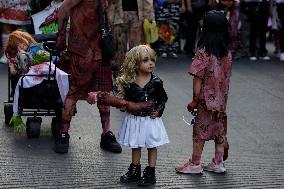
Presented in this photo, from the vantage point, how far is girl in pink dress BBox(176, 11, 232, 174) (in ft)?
22.7

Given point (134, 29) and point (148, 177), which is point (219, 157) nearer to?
point (148, 177)

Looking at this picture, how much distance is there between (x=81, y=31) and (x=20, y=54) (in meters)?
1.01

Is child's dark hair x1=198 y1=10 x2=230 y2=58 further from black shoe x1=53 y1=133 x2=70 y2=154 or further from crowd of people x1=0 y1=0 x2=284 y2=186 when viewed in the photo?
black shoe x1=53 y1=133 x2=70 y2=154

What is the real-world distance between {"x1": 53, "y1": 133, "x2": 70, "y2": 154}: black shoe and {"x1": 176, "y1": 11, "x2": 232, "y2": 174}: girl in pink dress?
1.30 meters

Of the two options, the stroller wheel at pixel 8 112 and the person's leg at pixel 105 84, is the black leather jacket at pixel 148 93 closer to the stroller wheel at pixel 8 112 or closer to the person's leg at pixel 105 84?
the person's leg at pixel 105 84

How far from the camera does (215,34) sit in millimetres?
6926

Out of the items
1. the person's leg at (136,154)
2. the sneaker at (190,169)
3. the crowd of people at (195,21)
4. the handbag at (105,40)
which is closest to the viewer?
the person's leg at (136,154)

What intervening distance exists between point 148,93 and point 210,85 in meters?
0.69

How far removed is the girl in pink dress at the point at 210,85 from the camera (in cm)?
692

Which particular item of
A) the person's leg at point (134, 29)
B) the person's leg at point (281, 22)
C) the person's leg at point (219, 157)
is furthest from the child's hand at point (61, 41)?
the person's leg at point (281, 22)

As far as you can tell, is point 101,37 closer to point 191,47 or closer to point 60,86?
point 60,86

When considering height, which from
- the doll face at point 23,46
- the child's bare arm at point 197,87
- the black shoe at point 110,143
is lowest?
the black shoe at point 110,143

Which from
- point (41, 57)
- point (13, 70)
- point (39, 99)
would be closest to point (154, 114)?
point (39, 99)

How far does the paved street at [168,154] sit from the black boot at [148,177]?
0.07 metres
